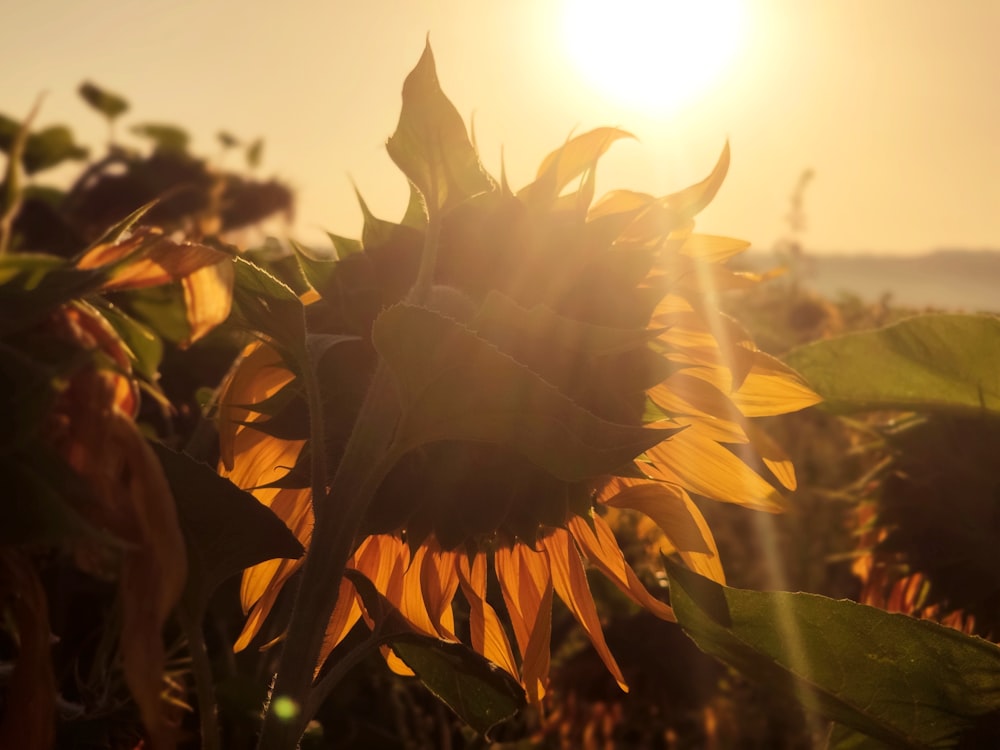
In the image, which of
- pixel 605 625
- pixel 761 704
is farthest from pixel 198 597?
pixel 761 704

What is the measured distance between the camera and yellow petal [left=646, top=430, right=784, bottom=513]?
3.17 feet

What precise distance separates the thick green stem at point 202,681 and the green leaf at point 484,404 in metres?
0.19

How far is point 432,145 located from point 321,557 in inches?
11.6

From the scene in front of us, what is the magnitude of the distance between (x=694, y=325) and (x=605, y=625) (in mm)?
1061

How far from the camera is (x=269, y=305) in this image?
2.27 feet

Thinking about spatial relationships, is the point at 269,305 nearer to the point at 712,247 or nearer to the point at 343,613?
the point at 343,613

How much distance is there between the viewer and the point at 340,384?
802 millimetres

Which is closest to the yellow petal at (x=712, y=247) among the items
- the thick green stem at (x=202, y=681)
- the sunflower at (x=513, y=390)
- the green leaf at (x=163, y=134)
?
the sunflower at (x=513, y=390)

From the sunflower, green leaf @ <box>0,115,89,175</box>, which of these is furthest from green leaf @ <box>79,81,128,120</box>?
the sunflower

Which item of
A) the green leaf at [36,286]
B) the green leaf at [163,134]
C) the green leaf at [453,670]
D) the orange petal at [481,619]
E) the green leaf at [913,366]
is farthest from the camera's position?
the green leaf at [163,134]

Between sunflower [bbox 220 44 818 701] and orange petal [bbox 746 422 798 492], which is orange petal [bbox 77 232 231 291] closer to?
sunflower [bbox 220 44 818 701]

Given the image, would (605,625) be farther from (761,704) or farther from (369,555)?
(369,555)

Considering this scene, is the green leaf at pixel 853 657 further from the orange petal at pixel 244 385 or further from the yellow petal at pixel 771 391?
the orange petal at pixel 244 385

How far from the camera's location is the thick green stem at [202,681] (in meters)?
0.64
